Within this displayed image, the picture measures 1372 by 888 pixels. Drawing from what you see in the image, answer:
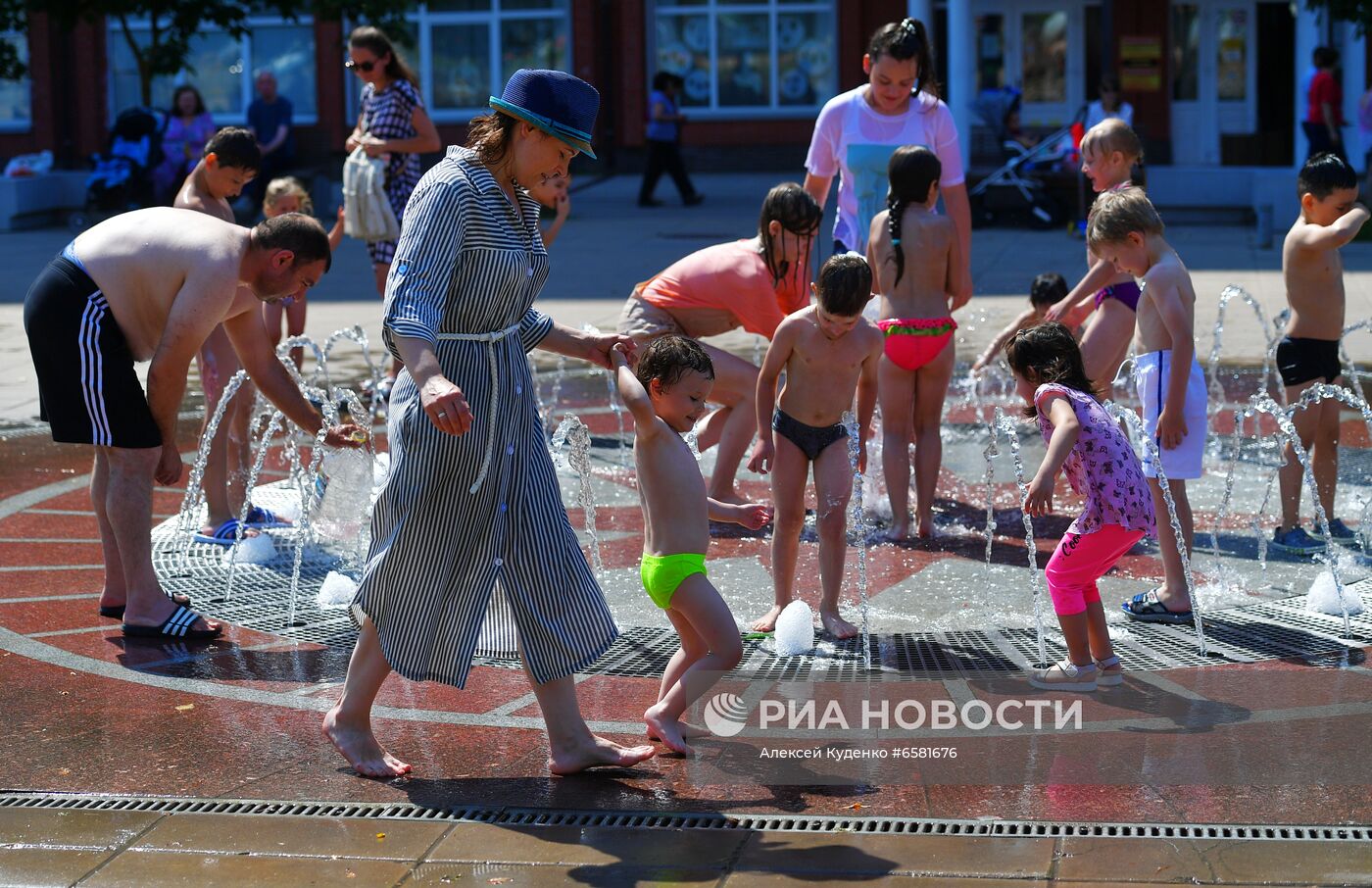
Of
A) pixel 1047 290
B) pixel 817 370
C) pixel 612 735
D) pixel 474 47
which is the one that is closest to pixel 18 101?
pixel 474 47

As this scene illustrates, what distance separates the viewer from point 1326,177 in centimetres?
649

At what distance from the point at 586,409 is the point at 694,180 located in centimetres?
1824

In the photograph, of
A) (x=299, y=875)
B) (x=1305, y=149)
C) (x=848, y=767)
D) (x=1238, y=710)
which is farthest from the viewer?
(x=1305, y=149)

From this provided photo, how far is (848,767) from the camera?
14.5 feet

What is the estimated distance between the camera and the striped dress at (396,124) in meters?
9.57

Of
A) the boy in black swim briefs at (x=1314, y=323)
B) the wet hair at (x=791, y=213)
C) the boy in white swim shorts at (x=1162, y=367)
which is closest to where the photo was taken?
the boy in white swim shorts at (x=1162, y=367)

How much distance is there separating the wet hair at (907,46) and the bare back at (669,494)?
3273 millimetres

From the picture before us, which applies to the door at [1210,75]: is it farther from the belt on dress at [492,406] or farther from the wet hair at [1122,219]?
the belt on dress at [492,406]

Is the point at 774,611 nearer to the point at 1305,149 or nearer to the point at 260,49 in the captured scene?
the point at 1305,149

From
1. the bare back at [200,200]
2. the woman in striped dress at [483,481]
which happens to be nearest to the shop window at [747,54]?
the bare back at [200,200]

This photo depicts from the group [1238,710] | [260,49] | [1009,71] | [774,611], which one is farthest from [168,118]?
[1238,710]

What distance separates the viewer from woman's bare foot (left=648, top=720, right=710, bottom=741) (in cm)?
463

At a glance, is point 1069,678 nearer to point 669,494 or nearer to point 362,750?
point 669,494

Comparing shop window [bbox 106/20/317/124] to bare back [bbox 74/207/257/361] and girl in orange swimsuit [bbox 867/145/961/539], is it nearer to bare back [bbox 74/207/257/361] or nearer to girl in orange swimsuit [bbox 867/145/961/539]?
girl in orange swimsuit [bbox 867/145/961/539]
